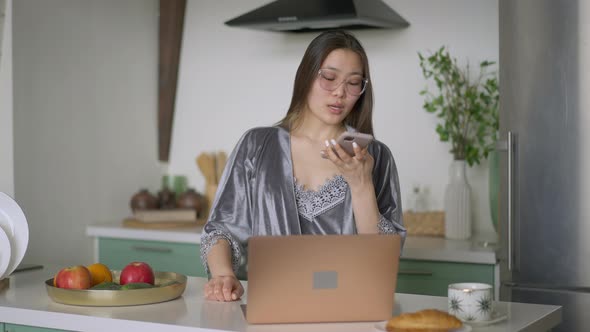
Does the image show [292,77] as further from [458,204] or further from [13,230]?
[13,230]

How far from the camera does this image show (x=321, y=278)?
5.64 feet

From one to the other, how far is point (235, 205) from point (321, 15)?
4.39ft

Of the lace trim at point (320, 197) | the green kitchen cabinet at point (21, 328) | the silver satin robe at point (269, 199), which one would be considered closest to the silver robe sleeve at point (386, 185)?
the silver satin robe at point (269, 199)

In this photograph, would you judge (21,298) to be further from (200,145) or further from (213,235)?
(200,145)

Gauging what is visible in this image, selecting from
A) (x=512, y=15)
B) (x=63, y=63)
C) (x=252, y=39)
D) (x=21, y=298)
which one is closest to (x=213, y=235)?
(x=21, y=298)

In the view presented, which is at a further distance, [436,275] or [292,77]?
[292,77]

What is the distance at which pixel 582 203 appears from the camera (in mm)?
2742

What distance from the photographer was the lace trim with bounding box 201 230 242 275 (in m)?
2.25

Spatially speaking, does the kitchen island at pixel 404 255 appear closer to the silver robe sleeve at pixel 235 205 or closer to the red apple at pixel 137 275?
the silver robe sleeve at pixel 235 205

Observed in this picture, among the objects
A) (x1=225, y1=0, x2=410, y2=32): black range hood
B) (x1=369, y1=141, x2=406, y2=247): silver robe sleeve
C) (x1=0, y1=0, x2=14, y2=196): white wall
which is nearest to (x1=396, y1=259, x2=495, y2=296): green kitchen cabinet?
(x1=369, y1=141, x2=406, y2=247): silver robe sleeve

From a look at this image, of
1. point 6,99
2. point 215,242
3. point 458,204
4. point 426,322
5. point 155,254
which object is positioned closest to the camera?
point 426,322

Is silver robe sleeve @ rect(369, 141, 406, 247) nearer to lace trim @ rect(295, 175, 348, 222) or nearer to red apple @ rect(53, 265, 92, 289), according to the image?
lace trim @ rect(295, 175, 348, 222)

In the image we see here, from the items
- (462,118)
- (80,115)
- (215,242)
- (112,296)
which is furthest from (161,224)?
(112,296)

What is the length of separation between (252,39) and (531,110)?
1.75 meters
